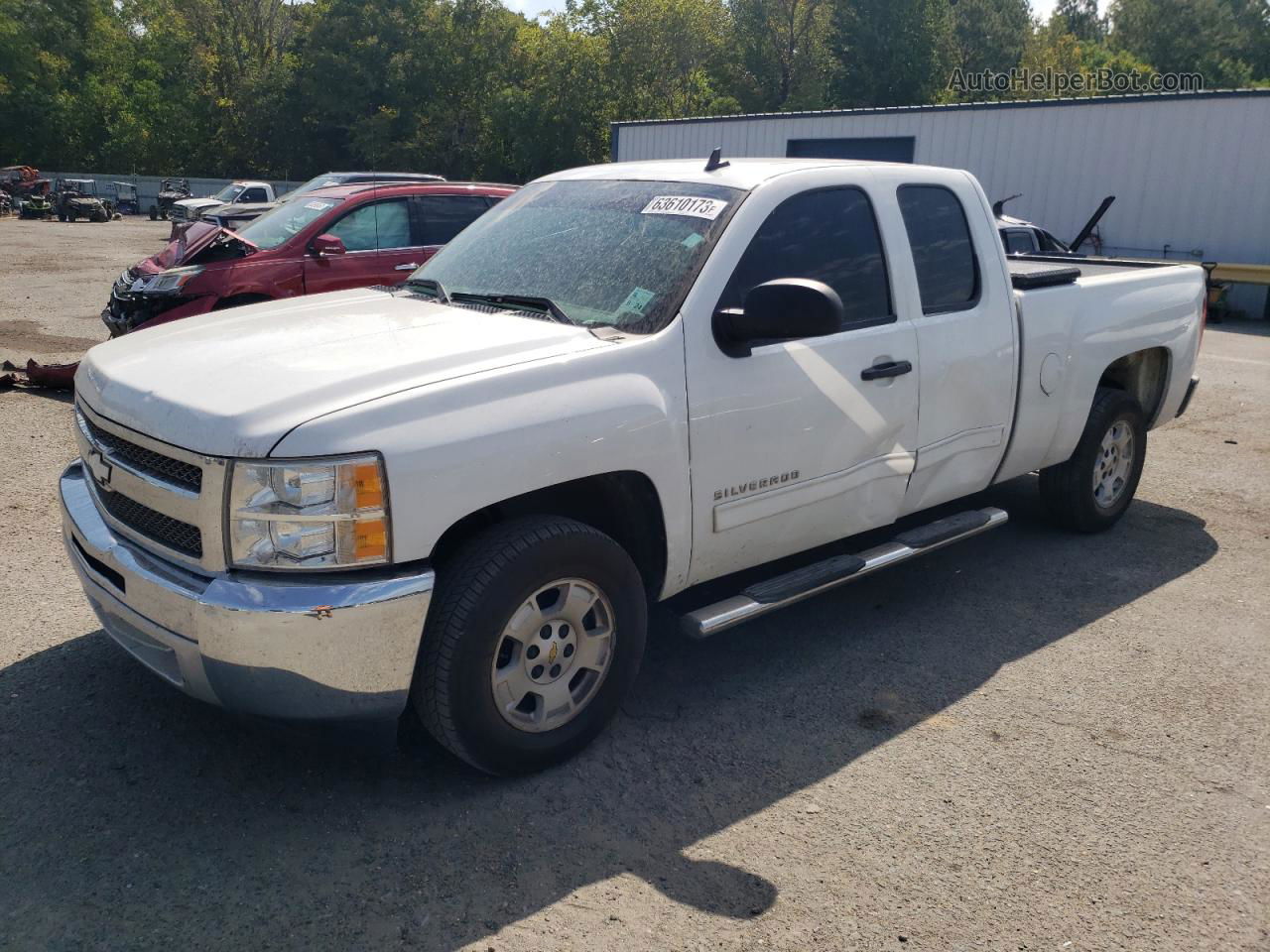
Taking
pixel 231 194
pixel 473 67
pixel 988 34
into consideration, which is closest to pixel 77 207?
pixel 231 194

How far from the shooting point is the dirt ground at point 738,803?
287 cm

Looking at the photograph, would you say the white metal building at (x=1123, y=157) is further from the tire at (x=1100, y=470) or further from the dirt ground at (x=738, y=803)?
the dirt ground at (x=738, y=803)

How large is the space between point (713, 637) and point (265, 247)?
6.57m

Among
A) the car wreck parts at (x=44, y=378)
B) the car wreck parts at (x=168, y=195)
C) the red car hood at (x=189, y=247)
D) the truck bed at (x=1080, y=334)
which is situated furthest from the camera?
the car wreck parts at (x=168, y=195)

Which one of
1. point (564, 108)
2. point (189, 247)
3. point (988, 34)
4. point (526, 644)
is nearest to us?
point (526, 644)

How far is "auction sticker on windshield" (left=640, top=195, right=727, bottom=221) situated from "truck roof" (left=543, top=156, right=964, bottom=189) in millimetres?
127

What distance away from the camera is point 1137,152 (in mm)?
19828

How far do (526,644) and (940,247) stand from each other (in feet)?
8.57

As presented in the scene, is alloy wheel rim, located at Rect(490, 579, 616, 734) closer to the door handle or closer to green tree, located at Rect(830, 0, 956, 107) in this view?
the door handle

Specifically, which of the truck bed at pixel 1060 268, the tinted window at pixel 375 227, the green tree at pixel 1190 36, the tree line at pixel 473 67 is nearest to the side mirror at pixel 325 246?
the tinted window at pixel 375 227

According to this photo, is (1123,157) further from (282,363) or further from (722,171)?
(282,363)

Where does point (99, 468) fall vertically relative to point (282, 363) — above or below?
below

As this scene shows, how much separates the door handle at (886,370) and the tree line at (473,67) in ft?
157

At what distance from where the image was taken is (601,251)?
4.01 metres
